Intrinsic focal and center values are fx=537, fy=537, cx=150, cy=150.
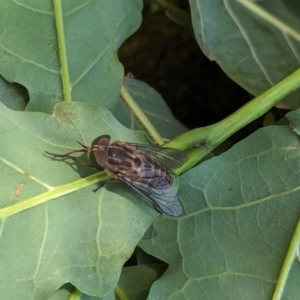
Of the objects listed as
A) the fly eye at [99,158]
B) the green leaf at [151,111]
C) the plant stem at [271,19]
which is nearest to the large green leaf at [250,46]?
the plant stem at [271,19]

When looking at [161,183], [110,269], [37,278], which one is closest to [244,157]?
[161,183]

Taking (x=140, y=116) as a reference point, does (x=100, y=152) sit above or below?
above

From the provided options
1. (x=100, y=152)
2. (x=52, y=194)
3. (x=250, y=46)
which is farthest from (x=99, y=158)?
(x=250, y=46)

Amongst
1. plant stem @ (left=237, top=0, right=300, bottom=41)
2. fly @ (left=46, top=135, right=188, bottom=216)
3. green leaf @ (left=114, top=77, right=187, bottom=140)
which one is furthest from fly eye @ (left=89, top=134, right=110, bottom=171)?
plant stem @ (left=237, top=0, right=300, bottom=41)

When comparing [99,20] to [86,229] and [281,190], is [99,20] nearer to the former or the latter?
[86,229]

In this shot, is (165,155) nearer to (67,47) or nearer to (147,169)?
(147,169)

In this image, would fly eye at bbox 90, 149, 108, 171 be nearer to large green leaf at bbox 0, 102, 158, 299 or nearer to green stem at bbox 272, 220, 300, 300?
large green leaf at bbox 0, 102, 158, 299
